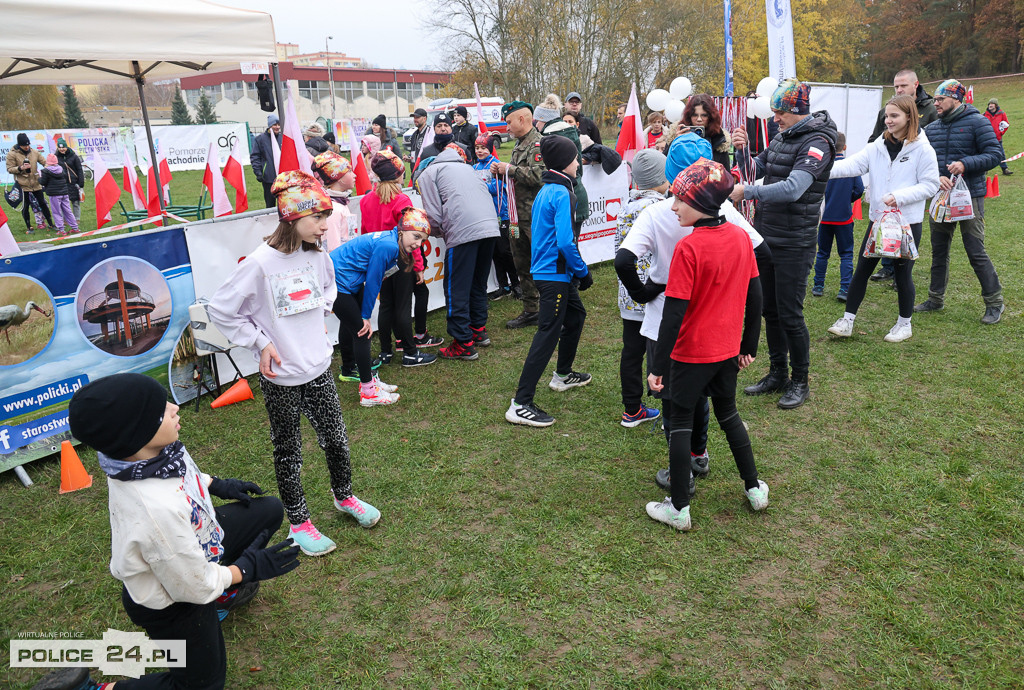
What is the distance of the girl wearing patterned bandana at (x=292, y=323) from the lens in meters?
3.29

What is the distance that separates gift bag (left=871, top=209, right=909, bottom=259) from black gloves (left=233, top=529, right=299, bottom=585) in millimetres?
5340

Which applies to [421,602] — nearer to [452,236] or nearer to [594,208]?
[452,236]

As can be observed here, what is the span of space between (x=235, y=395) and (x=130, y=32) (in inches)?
141

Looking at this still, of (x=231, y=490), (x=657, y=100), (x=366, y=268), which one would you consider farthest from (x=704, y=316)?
(x=657, y=100)

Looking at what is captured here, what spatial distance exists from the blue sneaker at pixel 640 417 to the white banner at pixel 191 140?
2850 centimetres

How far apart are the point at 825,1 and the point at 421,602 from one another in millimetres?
55054

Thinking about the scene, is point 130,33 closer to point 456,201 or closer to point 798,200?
point 456,201

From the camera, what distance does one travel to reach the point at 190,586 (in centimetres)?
215

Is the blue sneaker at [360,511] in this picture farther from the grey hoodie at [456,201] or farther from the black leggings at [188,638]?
the grey hoodie at [456,201]

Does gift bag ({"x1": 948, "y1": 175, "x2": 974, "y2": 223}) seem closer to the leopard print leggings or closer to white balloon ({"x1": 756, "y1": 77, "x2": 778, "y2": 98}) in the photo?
white balloon ({"x1": 756, "y1": 77, "x2": 778, "y2": 98})

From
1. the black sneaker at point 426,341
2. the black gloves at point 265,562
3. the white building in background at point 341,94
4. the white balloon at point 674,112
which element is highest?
the white building in background at point 341,94

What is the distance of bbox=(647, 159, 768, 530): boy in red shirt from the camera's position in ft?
10.6

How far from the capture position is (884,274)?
27.5ft

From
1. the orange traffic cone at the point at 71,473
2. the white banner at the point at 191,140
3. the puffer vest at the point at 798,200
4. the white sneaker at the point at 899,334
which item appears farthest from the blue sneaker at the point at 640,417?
the white banner at the point at 191,140
